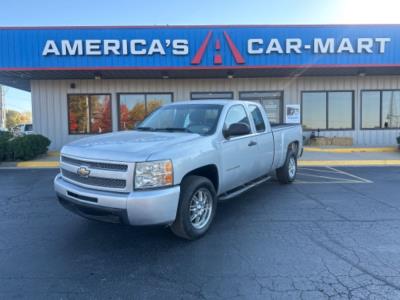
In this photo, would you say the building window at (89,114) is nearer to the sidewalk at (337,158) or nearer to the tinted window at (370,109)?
the sidewalk at (337,158)

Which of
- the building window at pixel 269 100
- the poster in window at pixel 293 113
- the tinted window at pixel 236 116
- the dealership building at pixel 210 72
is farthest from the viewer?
the building window at pixel 269 100

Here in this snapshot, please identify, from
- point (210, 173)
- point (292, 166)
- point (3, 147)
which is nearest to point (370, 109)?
point (292, 166)

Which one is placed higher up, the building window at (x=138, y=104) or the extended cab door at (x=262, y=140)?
the building window at (x=138, y=104)

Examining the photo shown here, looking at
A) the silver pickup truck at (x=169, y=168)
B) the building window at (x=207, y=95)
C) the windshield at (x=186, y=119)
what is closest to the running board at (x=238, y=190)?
the silver pickup truck at (x=169, y=168)

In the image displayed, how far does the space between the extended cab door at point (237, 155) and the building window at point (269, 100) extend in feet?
32.7

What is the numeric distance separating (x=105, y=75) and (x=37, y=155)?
4512 mm

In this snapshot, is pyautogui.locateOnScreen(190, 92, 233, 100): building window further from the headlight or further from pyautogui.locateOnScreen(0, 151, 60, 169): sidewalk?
the headlight

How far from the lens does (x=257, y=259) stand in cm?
383

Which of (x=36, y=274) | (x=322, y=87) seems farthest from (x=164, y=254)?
(x=322, y=87)

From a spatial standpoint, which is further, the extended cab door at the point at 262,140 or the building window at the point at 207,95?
the building window at the point at 207,95

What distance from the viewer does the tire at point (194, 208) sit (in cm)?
409

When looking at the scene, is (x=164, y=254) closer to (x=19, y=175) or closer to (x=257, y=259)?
(x=257, y=259)

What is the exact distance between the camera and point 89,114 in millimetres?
15344

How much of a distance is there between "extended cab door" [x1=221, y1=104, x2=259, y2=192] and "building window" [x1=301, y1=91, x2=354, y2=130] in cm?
1103
